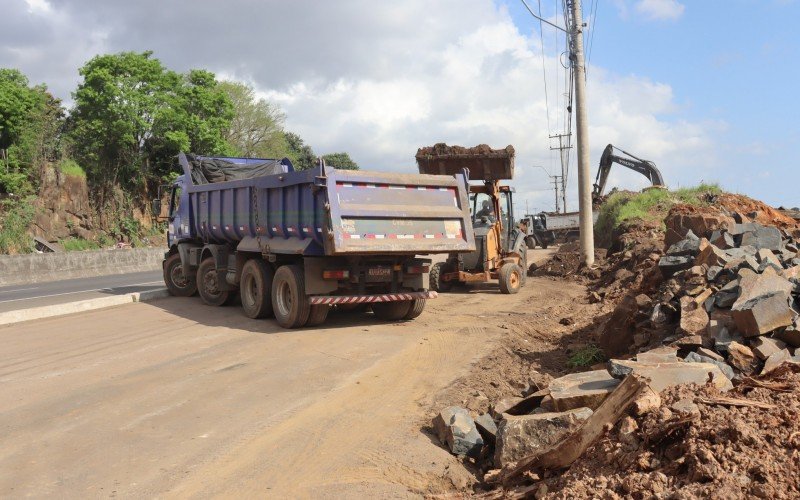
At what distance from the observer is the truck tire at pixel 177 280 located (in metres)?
14.2

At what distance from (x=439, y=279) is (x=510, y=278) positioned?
1.56m

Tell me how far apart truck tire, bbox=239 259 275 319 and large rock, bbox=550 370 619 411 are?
639 cm

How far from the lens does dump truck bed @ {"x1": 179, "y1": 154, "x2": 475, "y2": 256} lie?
30.9 ft

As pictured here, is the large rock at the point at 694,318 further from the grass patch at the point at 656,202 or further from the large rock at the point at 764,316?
the grass patch at the point at 656,202

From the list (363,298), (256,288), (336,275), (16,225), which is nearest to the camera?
(336,275)

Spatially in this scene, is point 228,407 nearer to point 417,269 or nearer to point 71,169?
point 417,269

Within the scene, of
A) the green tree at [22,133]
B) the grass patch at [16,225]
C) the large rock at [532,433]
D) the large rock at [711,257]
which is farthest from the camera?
the green tree at [22,133]

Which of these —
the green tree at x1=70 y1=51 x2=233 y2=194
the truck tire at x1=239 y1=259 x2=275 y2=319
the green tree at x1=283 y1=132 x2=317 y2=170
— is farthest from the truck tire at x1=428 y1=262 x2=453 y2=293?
the green tree at x1=283 y1=132 x2=317 y2=170

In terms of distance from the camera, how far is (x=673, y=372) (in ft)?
16.5

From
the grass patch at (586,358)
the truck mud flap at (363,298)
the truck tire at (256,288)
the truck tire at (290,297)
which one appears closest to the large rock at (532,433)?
the grass patch at (586,358)

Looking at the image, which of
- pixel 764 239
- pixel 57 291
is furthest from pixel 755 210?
pixel 57 291

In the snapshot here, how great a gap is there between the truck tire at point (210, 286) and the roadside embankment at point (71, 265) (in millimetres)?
11226

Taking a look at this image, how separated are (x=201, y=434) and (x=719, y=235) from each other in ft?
31.8

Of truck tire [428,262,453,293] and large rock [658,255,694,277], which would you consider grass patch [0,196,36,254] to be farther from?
large rock [658,255,694,277]
